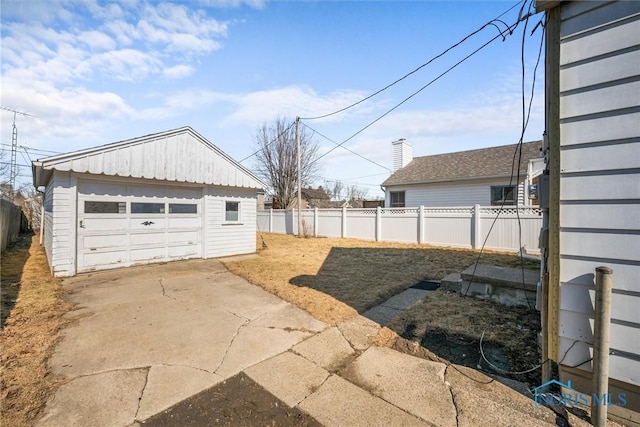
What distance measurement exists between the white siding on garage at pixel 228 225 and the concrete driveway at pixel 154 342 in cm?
306

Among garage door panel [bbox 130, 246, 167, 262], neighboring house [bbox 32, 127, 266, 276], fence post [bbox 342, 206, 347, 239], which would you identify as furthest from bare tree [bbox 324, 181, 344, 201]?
garage door panel [bbox 130, 246, 167, 262]

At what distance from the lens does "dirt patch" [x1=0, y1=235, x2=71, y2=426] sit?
2.05 meters

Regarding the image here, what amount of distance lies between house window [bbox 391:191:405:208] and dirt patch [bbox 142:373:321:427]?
50.4 feet

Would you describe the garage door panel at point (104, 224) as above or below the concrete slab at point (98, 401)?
above

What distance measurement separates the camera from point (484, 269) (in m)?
5.06

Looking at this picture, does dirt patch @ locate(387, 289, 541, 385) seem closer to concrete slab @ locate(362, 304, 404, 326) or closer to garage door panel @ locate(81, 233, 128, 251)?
concrete slab @ locate(362, 304, 404, 326)

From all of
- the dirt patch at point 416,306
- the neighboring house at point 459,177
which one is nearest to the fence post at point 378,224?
the dirt patch at point 416,306

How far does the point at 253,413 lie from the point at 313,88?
34.0ft

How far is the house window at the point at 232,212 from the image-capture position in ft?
29.1

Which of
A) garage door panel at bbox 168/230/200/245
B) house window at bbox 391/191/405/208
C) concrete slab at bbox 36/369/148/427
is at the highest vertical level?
house window at bbox 391/191/405/208

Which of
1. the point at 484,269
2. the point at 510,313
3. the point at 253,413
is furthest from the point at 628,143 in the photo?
the point at 484,269

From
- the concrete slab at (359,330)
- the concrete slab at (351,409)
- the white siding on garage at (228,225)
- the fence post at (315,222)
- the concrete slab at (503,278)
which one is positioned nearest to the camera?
the concrete slab at (351,409)

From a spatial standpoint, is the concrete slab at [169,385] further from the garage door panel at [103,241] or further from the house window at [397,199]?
the house window at [397,199]

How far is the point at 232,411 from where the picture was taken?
1997mm
